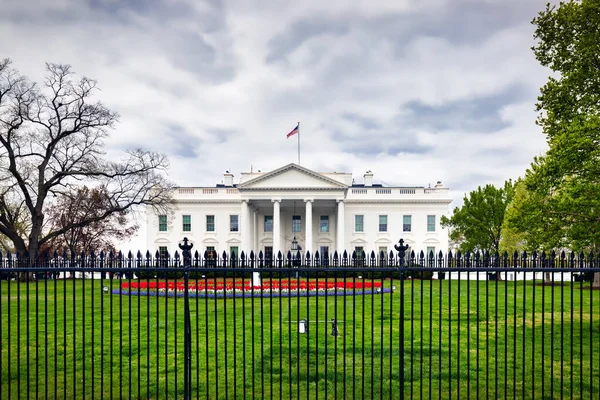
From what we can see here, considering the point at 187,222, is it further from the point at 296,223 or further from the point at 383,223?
the point at 383,223

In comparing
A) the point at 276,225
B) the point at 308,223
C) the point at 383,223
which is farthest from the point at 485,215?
the point at 276,225

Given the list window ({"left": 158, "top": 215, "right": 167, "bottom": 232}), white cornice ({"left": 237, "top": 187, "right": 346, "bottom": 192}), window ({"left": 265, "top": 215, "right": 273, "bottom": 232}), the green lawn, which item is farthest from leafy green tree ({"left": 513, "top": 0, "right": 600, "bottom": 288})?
window ({"left": 158, "top": 215, "right": 167, "bottom": 232})

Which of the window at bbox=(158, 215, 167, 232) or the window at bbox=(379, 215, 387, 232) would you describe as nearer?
the window at bbox=(379, 215, 387, 232)

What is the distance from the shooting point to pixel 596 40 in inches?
412

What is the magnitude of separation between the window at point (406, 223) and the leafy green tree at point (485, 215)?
8.79 meters

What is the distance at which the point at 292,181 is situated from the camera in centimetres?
4078

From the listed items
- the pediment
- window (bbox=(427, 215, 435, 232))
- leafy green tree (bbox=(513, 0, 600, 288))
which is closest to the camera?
leafy green tree (bbox=(513, 0, 600, 288))

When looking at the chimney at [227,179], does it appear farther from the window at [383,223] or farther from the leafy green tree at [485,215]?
the leafy green tree at [485,215]

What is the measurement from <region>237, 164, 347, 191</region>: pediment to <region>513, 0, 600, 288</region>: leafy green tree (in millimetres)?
28572

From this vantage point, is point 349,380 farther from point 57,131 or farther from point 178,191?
point 178,191

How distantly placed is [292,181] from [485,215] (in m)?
16.2

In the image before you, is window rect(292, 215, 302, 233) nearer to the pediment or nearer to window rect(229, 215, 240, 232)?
window rect(229, 215, 240, 232)

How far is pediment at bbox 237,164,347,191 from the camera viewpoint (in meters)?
40.4

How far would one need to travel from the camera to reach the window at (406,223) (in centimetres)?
4494
